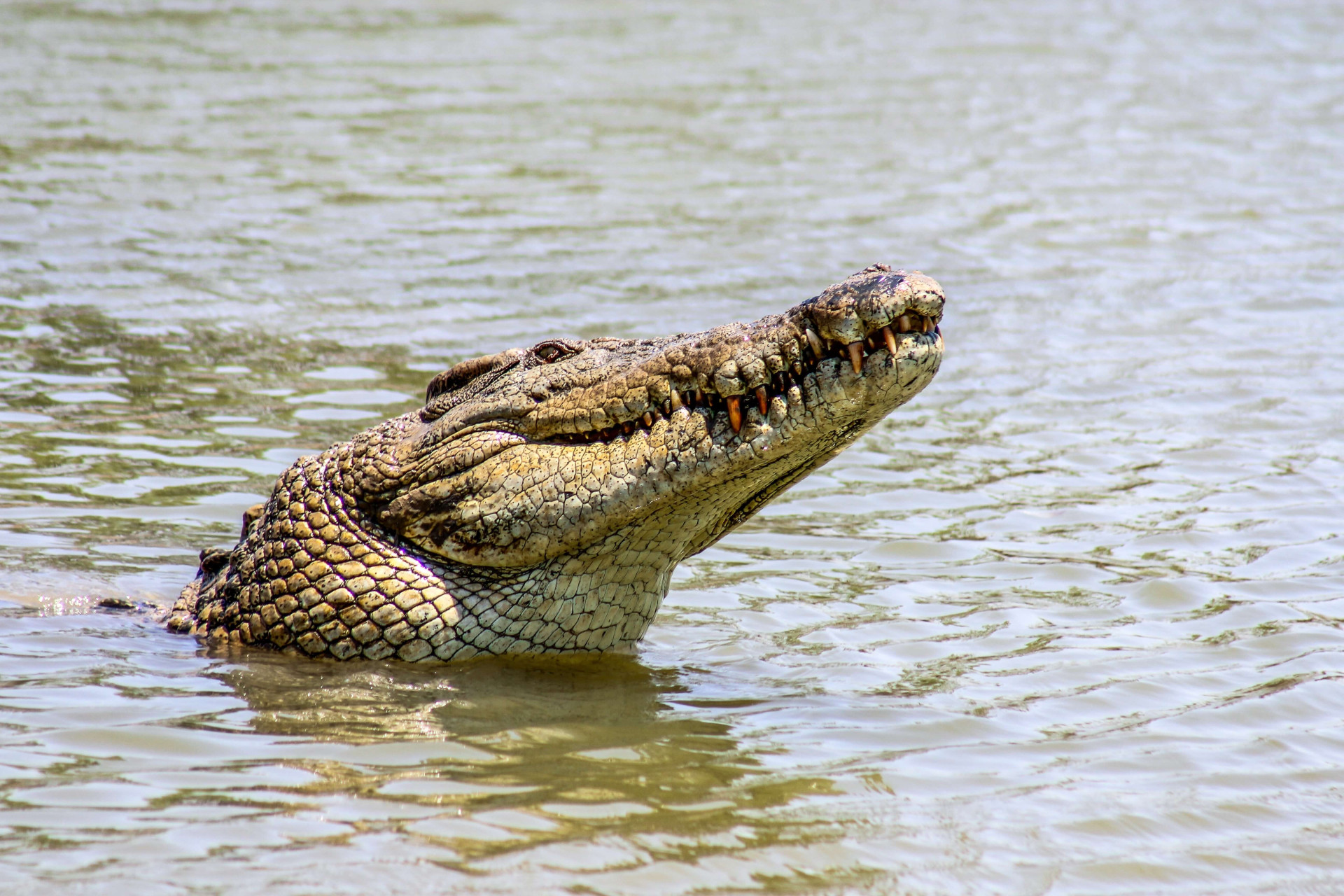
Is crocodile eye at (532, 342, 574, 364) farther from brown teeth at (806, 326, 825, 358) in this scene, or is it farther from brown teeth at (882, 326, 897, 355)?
brown teeth at (882, 326, 897, 355)

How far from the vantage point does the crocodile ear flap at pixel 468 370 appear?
4488 mm

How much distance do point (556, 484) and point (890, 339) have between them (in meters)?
1.02

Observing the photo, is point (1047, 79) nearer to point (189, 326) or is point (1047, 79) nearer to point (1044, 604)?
point (189, 326)

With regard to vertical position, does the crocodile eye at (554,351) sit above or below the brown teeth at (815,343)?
below

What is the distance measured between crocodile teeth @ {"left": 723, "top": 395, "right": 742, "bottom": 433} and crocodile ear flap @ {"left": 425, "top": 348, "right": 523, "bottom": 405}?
0.84 meters

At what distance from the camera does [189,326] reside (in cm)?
877

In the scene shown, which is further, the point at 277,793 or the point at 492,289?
the point at 492,289

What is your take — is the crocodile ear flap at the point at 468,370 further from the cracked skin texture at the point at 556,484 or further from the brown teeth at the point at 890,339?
the brown teeth at the point at 890,339

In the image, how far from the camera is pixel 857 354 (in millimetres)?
3729

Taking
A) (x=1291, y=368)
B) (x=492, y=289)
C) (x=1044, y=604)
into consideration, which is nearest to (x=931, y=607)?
(x=1044, y=604)

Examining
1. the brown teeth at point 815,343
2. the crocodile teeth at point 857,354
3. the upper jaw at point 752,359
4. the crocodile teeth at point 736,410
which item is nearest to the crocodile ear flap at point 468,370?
the upper jaw at point 752,359

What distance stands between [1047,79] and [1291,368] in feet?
29.4

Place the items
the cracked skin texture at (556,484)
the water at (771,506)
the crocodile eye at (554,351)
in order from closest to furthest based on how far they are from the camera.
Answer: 1. the water at (771,506)
2. the cracked skin texture at (556,484)
3. the crocodile eye at (554,351)

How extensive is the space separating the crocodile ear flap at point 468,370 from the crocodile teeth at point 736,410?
84 cm
